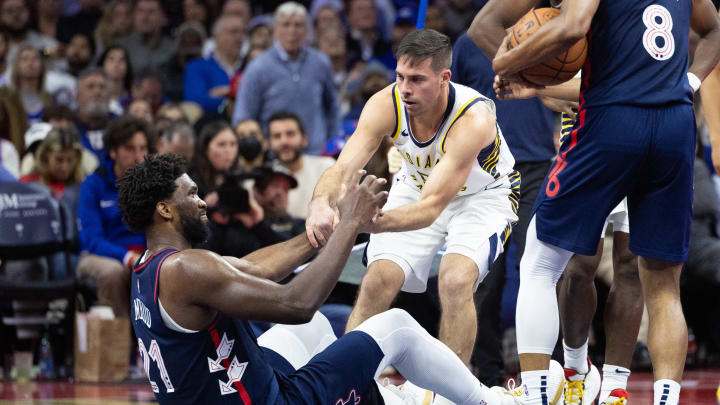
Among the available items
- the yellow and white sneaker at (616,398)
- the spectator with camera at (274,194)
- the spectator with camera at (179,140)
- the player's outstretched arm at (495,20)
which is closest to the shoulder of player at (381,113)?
the player's outstretched arm at (495,20)

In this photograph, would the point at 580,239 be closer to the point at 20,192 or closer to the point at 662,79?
the point at 662,79

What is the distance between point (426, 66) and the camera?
5.07m

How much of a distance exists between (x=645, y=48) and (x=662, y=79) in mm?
145

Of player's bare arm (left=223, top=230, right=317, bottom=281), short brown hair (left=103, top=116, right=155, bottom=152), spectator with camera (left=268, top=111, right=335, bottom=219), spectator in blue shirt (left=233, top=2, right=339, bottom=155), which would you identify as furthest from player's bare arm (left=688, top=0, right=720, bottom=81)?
spectator in blue shirt (left=233, top=2, right=339, bottom=155)

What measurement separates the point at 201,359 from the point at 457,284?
1590 mm

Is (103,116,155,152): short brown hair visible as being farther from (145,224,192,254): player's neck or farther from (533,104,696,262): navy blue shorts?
(533,104,696,262): navy blue shorts

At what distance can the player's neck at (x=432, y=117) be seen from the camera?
5.23 m

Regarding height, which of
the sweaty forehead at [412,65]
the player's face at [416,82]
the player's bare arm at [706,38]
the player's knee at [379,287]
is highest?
the player's bare arm at [706,38]

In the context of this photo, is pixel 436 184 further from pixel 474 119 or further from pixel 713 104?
pixel 713 104

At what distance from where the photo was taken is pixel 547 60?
4.30 metres

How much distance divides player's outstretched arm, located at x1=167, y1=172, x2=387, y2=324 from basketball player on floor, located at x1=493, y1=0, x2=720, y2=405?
1025 mm

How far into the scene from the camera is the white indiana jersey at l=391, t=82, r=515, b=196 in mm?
5273

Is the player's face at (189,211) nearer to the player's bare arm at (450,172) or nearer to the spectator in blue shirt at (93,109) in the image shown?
the player's bare arm at (450,172)

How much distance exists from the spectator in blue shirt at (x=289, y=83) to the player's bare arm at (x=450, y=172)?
4.55 metres
